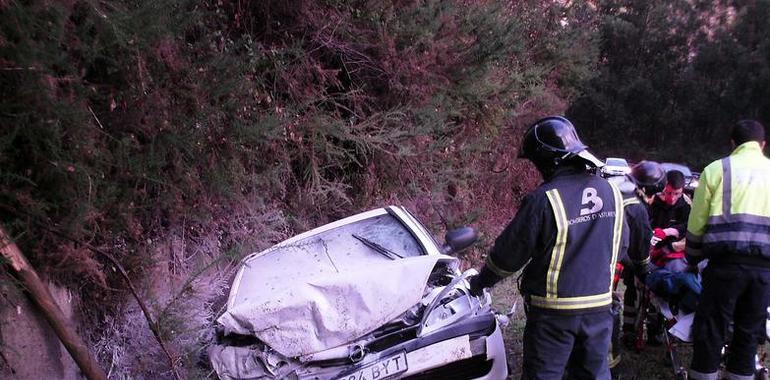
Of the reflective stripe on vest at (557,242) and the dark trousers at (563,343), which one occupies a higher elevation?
the reflective stripe on vest at (557,242)

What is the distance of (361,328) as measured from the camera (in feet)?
10.2

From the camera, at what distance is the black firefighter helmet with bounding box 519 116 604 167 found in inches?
115

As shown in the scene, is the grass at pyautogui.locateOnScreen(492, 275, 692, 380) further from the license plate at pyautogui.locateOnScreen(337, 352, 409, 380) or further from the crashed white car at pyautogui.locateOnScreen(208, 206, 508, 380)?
the license plate at pyautogui.locateOnScreen(337, 352, 409, 380)

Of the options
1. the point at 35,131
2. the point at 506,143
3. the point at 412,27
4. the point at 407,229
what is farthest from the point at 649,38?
the point at 35,131

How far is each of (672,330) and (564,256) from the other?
1763mm

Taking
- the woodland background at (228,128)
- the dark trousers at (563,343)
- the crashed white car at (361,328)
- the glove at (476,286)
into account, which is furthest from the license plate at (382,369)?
the woodland background at (228,128)

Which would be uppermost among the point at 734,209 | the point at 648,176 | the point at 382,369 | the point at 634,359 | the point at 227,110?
the point at 734,209

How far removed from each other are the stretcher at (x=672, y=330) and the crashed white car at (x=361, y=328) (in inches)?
61.7

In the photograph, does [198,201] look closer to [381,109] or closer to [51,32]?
[51,32]

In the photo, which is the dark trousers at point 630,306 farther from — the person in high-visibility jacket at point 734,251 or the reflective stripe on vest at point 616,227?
the reflective stripe on vest at point 616,227

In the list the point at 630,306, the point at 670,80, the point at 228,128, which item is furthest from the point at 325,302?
the point at 670,80

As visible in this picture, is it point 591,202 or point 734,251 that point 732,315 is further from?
point 591,202

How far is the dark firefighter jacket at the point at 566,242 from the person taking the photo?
2.83 metres

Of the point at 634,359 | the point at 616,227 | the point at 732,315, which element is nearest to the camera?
the point at 616,227
